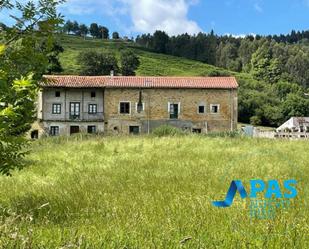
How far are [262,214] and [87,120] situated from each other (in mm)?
47607

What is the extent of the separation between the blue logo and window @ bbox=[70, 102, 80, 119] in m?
47.4

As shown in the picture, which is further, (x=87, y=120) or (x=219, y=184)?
(x=87, y=120)

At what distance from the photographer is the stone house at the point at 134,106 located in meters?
51.0

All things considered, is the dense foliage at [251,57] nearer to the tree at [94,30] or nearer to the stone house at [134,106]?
the tree at [94,30]

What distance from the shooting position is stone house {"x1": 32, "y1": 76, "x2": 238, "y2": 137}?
51031 mm

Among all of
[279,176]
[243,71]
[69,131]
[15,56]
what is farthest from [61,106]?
[243,71]

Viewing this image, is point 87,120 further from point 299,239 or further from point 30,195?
point 299,239

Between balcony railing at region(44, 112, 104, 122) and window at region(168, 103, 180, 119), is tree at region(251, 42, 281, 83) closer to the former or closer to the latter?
window at region(168, 103, 180, 119)

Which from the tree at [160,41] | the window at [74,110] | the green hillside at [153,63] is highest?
the tree at [160,41]

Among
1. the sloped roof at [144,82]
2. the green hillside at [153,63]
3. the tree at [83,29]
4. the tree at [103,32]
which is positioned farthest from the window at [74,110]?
the tree at [83,29]

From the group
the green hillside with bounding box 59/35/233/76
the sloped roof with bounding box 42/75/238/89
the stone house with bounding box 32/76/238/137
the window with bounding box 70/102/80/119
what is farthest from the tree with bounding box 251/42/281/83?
the window with bounding box 70/102/80/119

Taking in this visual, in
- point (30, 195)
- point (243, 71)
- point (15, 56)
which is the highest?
point (243, 71)

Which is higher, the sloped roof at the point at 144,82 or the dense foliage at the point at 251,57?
the dense foliage at the point at 251,57

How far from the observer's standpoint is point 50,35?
19.3 ft
